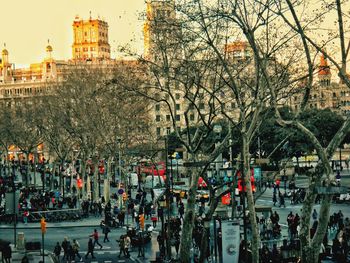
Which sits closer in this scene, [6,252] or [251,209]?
[251,209]

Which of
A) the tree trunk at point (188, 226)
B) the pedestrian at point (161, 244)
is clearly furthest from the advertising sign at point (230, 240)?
the pedestrian at point (161, 244)

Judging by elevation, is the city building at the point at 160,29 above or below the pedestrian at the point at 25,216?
above

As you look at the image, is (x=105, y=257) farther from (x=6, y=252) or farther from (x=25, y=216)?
(x=25, y=216)

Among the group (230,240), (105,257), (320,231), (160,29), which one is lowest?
(105,257)

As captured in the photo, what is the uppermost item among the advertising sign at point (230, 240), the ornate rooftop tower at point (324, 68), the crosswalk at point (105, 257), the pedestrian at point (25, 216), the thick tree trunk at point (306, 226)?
the ornate rooftop tower at point (324, 68)

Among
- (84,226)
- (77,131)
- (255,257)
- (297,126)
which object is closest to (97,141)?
(77,131)

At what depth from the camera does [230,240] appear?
26484mm

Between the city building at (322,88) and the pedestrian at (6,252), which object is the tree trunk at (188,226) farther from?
the pedestrian at (6,252)

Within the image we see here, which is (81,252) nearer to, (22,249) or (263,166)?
(22,249)

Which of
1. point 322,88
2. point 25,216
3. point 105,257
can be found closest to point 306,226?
point 105,257

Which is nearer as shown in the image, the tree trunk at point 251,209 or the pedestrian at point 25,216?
the tree trunk at point 251,209

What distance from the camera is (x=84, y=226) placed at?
165 ft

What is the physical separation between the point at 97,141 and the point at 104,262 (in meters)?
28.5

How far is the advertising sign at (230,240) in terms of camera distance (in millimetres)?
26422
